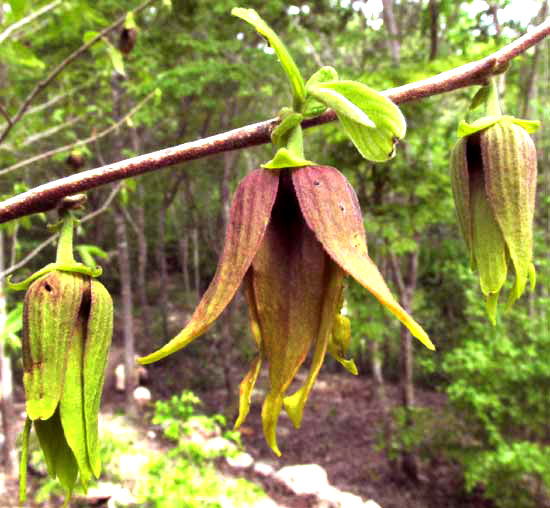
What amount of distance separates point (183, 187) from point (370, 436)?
7496 mm

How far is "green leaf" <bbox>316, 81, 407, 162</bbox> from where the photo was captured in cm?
62

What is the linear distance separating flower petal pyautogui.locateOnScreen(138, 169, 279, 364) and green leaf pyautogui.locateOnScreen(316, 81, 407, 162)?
0.43ft

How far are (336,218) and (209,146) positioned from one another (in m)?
0.21

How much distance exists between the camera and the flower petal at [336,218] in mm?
530

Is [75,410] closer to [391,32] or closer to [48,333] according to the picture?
[48,333]

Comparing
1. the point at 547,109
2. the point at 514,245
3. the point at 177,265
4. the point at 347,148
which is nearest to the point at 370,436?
the point at 347,148

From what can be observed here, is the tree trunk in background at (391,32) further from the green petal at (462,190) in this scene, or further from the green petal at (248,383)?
the green petal at (248,383)

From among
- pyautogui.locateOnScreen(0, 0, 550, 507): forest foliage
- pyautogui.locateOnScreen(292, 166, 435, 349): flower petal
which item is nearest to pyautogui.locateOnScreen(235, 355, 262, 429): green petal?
pyautogui.locateOnScreen(292, 166, 435, 349): flower petal

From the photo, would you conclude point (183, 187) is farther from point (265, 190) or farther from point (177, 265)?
point (265, 190)

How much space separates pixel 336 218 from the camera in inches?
22.6

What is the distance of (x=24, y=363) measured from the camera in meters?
0.69

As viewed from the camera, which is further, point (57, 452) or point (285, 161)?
point (57, 452)

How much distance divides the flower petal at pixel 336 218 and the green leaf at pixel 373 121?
89 mm

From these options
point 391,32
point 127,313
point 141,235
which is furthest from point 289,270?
point 141,235
